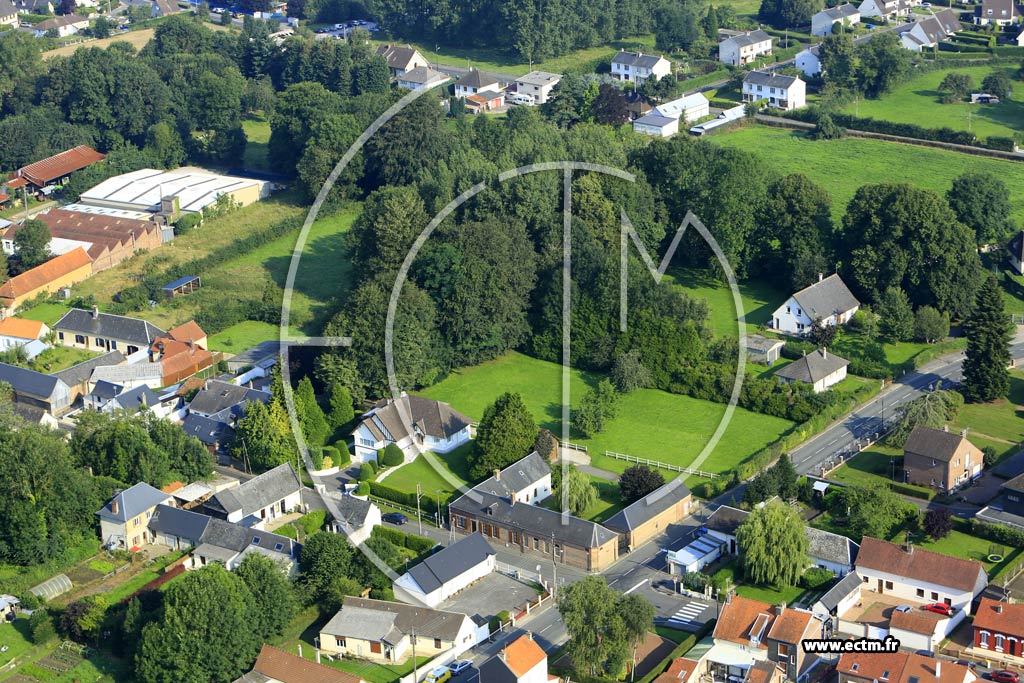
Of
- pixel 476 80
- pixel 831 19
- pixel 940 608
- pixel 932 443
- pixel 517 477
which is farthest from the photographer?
pixel 831 19

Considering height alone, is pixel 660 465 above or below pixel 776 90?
below

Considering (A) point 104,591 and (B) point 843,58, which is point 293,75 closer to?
(B) point 843,58

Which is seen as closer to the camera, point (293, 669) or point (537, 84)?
point (293, 669)

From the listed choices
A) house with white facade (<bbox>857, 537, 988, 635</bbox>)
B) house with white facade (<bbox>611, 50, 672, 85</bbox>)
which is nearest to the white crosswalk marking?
house with white facade (<bbox>857, 537, 988, 635</bbox>)

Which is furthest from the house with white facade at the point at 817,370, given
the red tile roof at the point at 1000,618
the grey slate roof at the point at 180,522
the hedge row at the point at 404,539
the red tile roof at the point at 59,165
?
the red tile roof at the point at 59,165

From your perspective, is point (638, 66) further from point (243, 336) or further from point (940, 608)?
point (940, 608)

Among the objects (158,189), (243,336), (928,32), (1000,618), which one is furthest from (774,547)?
(928,32)
